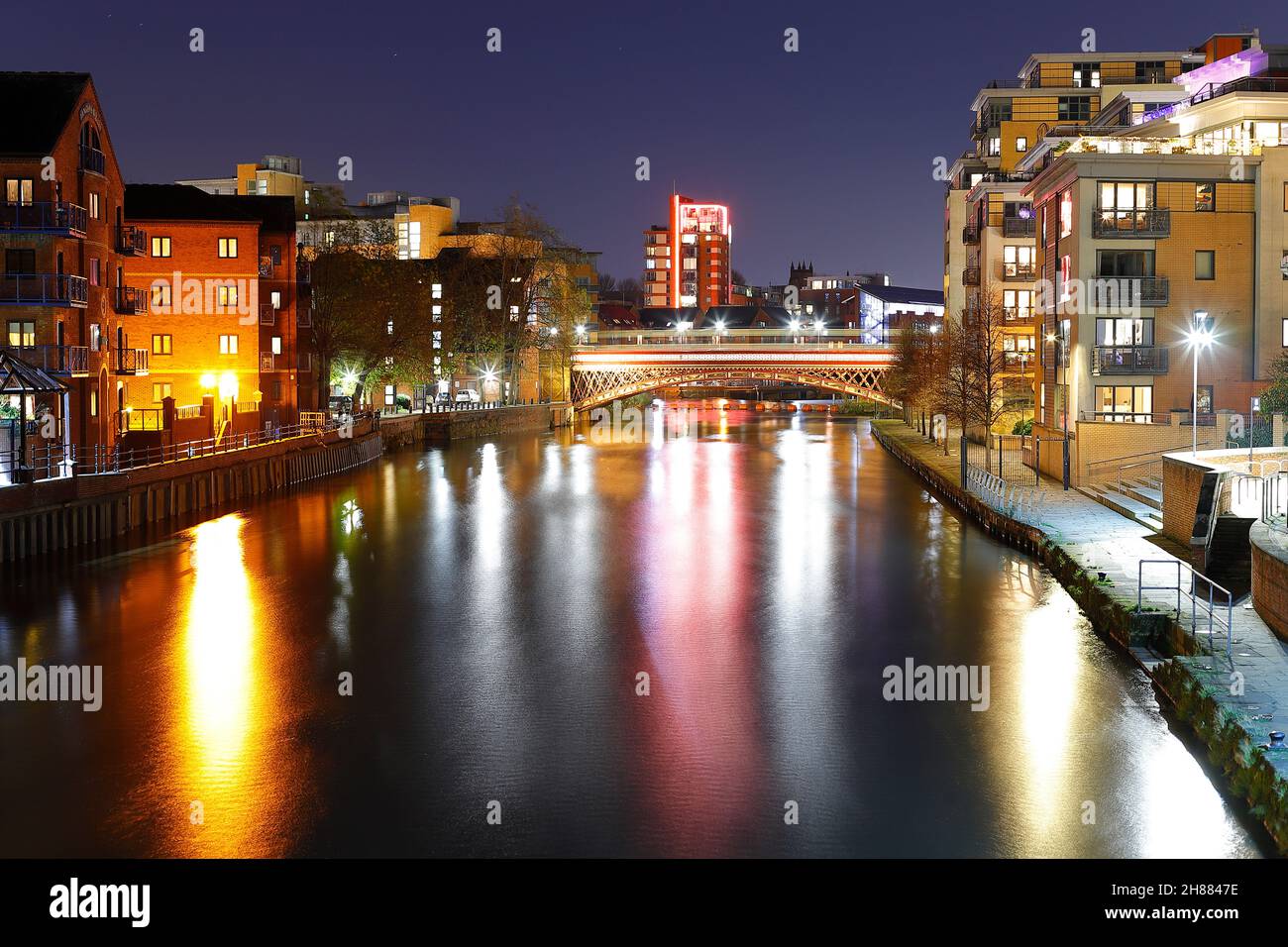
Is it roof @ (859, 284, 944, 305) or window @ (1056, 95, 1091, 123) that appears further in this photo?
roof @ (859, 284, 944, 305)

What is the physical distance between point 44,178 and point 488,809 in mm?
28128

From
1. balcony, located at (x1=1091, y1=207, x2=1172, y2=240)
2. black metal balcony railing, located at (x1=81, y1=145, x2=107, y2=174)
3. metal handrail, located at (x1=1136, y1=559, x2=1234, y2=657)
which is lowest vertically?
metal handrail, located at (x1=1136, y1=559, x2=1234, y2=657)

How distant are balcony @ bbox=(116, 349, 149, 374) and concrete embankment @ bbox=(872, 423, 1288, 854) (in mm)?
28373

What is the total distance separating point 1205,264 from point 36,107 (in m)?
34.1

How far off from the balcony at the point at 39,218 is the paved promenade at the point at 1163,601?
88.3ft

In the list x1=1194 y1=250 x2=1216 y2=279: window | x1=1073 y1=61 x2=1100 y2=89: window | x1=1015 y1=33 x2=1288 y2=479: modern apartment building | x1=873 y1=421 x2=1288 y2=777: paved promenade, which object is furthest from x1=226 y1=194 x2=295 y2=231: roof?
x1=1073 y1=61 x2=1100 y2=89: window

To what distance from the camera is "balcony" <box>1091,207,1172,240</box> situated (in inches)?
1458

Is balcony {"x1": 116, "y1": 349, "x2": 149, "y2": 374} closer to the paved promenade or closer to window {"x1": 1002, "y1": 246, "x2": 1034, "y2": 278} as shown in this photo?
the paved promenade

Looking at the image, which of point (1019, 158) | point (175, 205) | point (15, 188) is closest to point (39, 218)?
point (15, 188)

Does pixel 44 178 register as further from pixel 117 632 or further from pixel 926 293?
pixel 926 293

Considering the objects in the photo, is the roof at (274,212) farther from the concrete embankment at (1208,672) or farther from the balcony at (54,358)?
the concrete embankment at (1208,672)

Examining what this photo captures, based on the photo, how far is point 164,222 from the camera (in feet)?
161
